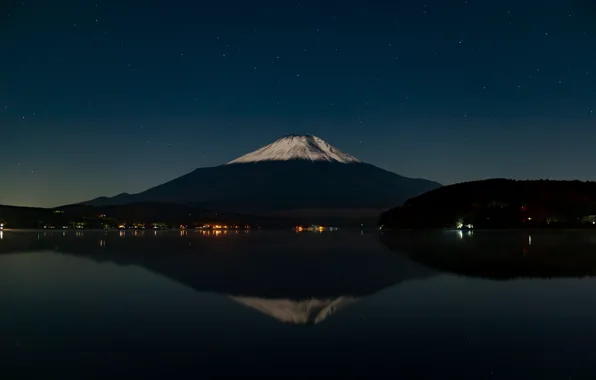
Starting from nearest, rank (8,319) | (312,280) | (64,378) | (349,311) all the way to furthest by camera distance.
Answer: (64,378) < (8,319) < (349,311) < (312,280)

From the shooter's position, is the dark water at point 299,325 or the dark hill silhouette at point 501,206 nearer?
the dark water at point 299,325

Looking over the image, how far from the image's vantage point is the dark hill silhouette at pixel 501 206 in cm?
11662

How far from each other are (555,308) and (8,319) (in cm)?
1192

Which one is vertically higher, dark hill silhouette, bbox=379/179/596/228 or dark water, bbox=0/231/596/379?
dark hill silhouette, bbox=379/179/596/228

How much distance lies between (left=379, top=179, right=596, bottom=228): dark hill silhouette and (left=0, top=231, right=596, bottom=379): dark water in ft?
330

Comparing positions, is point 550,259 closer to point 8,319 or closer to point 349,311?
point 349,311

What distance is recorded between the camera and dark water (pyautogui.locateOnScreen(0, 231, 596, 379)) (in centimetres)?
887

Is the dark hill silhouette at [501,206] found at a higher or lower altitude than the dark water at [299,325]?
higher

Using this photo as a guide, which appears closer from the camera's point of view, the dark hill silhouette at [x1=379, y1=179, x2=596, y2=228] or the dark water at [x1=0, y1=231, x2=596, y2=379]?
the dark water at [x1=0, y1=231, x2=596, y2=379]

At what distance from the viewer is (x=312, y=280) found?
2095 cm

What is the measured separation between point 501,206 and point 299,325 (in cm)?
12026

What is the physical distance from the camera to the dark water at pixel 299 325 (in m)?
8.87

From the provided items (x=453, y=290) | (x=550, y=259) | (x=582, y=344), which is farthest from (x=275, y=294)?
(x=550, y=259)

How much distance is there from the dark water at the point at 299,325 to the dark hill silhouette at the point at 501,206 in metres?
101
